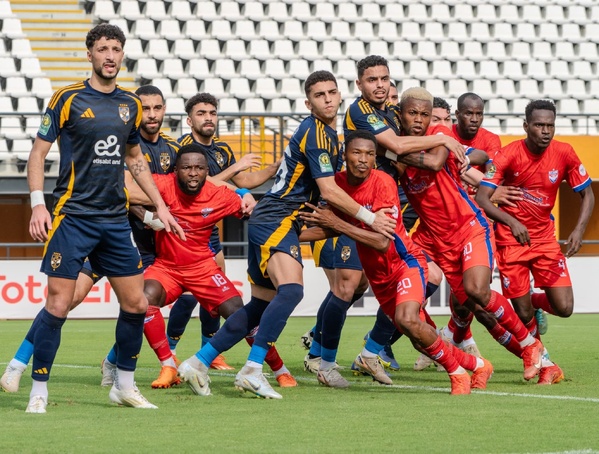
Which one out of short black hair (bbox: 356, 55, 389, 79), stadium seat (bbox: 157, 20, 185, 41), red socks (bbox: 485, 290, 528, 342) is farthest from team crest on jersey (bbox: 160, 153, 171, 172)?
stadium seat (bbox: 157, 20, 185, 41)

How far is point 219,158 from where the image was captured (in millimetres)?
9109

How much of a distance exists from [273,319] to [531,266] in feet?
9.26

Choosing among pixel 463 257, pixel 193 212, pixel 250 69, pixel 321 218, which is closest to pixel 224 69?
pixel 250 69

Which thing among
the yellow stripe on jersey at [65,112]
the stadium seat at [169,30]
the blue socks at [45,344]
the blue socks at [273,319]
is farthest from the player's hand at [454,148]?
the stadium seat at [169,30]

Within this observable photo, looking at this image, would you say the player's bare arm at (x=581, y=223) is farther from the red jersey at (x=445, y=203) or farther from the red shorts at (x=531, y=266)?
the red jersey at (x=445, y=203)

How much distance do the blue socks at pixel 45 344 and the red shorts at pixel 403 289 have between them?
2173mm

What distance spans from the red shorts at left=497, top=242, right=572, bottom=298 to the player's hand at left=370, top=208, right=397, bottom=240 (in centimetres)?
213

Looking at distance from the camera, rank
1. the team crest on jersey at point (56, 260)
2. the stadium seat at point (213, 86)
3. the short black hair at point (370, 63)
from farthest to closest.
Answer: the stadium seat at point (213, 86) < the short black hair at point (370, 63) < the team crest on jersey at point (56, 260)

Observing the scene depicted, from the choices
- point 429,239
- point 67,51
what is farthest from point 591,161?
point 429,239

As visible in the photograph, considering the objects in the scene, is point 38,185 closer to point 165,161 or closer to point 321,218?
point 321,218

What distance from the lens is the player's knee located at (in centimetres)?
804

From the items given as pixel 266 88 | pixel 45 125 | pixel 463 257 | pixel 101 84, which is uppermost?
pixel 266 88

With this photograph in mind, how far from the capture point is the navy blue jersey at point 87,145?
6281 millimetres

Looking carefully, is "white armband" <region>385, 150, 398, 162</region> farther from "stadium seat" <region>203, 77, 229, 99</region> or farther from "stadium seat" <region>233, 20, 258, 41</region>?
"stadium seat" <region>233, 20, 258, 41</region>
